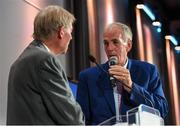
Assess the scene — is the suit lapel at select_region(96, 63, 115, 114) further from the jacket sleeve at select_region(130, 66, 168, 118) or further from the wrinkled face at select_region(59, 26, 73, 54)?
the wrinkled face at select_region(59, 26, 73, 54)

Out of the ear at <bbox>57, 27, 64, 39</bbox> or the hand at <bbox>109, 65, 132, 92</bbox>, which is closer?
the ear at <bbox>57, 27, 64, 39</bbox>

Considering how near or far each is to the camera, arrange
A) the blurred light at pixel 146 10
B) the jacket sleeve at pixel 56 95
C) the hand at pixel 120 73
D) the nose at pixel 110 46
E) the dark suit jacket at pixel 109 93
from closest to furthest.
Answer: the jacket sleeve at pixel 56 95 → the hand at pixel 120 73 → the dark suit jacket at pixel 109 93 → the nose at pixel 110 46 → the blurred light at pixel 146 10

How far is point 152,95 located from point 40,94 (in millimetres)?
862

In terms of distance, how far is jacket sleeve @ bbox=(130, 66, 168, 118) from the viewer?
2293 mm

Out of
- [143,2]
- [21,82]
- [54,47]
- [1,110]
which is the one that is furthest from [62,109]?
[143,2]

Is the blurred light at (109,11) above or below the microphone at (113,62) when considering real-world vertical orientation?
above

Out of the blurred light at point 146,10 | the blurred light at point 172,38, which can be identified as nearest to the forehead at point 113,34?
the blurred light at point 146,10

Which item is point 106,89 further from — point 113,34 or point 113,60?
point 113,34

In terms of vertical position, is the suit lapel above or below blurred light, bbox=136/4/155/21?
below

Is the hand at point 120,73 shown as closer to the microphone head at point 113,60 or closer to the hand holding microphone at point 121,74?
the hand holding microphone at point 121,74

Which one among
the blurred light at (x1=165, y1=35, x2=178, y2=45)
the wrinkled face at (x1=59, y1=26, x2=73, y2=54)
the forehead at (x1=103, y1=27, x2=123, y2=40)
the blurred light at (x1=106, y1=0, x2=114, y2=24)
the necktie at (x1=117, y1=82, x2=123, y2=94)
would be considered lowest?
the necktie at (x1=117, y1=82, x2=123, y2=94)

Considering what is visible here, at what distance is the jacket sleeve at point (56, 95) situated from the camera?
1746 mm

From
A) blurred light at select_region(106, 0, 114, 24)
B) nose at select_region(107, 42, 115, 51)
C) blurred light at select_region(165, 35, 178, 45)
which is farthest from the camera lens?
blurred light at select_region(165, 35, 178, 45)

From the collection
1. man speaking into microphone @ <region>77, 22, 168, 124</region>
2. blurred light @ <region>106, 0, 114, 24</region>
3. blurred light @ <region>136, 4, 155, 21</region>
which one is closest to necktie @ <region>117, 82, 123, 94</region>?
man speaking into microphone @ <region>77, 22, 168, 124</region>
